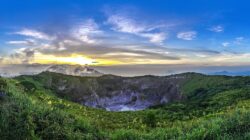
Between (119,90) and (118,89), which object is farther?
(118,89)

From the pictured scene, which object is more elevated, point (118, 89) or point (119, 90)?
point (118, 89)

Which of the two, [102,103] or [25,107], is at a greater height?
[25,107]

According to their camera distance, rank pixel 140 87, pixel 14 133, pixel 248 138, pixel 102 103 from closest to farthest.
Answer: pixel 248 138, pixel 14 133, pixel 102 103, pixel 140 87

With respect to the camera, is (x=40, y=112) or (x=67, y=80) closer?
(x=40, y=112)

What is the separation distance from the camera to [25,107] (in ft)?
63.9

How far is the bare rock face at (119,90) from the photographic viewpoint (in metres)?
160

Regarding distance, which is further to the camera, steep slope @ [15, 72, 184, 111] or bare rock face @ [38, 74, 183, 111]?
bare rock face @ [38, 74, 183, 111]

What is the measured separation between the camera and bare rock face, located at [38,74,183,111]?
526ft

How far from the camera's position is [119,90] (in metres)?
188

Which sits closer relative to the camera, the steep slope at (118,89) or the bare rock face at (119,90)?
the steep slope at (118,89)

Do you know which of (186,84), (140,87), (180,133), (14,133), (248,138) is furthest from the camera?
(140,87)

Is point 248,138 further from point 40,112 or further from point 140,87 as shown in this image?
point 140,87

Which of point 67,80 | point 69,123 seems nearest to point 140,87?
point 67,80

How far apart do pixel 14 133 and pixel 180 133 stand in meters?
9.03
